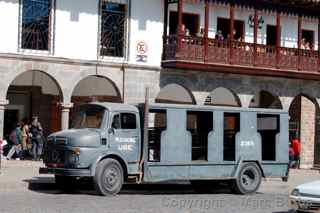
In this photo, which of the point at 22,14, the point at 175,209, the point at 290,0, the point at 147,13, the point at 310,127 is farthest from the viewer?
the point at 310,127

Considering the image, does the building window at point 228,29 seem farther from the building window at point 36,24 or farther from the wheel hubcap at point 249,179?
the wheel hubcap at point 249,179

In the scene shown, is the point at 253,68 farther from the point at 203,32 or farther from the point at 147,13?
the point at 147,13

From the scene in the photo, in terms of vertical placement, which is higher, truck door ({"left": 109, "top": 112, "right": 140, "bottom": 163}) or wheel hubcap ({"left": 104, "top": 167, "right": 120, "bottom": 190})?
truck door ({"left": 109, "top": 112, "right": 140, "bottom": 163})

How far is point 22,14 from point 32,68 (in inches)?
72.4

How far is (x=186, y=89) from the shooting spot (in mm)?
28688

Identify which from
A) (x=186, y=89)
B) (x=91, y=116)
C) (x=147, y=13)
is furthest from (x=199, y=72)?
(x=91, y=116)

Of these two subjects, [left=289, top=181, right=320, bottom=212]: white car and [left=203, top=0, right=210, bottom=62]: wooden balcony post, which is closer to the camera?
[left=289, top=181, right=320, bottom=212]: white car

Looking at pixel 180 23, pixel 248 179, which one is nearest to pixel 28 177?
pixel 248 179

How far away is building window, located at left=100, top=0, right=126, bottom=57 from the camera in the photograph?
26775 millimetres

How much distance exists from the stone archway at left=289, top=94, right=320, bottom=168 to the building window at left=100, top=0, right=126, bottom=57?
10.3m

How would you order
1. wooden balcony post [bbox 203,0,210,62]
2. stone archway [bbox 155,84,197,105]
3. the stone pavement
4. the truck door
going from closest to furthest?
the truck door → the stone pavement → wooden balcony post [bbox 203,0,210,62] → stone archway [bbox 155,84,197,105]

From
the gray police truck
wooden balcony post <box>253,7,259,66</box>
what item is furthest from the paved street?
wooden balcony post <box>253,7,259,66</box>

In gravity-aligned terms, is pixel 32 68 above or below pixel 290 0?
below

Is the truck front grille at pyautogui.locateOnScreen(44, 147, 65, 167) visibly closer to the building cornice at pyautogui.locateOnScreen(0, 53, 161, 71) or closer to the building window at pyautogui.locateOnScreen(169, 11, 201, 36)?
the building cornice at pyautogui.locateOnScreen(0, 53, 161, 71)
